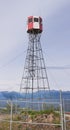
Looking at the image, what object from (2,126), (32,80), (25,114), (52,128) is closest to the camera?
(52,128)

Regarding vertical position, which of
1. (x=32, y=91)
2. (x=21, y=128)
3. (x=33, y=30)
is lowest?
(x=21, y=128)

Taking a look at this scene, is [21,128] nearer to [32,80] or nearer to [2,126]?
[2,126]

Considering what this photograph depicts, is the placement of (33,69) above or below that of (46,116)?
above

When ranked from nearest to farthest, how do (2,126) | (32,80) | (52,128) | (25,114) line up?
1. (52,128)
2. (2,126)
3. (25,114)
4. (32,80)

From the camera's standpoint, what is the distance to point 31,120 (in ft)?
51.1

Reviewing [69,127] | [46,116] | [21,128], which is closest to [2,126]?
[21,128]

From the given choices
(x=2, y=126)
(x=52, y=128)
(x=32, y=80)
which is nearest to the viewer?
(x=52, y=128)

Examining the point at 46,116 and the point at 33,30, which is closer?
the point at 46,116

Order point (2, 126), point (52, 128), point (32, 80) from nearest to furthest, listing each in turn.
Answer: point (52, 128), point (2, 126), point (32, 80)

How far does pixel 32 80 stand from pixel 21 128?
14.1m

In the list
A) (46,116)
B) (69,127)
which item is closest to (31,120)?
(46,116)

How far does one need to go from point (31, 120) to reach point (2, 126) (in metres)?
1.62

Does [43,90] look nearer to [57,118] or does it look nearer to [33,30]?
[33,30]

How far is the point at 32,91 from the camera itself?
28.9 meters
